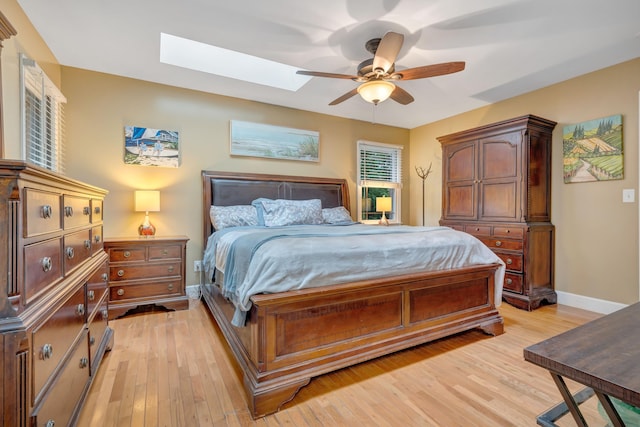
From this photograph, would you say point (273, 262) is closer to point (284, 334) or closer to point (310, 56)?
point (284, 334)

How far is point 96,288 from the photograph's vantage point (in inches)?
71.3

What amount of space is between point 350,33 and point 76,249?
2.46 meters

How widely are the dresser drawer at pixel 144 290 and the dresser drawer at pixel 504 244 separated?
3615mm

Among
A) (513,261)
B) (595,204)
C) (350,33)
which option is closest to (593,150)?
(595,204)

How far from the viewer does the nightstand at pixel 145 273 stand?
9.35 feet

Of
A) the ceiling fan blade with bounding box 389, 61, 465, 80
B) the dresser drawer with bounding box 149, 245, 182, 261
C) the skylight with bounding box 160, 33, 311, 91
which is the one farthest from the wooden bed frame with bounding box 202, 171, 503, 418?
the skylight with bounding box 160, 33, 311, 91

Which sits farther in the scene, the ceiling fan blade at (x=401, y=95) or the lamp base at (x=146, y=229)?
the lamp base at (x=146, y=229)

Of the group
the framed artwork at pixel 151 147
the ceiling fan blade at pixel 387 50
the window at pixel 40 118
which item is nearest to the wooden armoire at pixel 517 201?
the ceiling fan blade at pixel 387 50

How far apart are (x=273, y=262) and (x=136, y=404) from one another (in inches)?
42.3

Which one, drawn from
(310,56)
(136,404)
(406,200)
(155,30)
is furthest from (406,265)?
(406,200)

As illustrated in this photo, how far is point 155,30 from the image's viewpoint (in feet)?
8.13

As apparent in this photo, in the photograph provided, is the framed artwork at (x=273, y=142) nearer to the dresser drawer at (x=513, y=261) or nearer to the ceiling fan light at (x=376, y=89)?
the ceiling fan light at (x=376, y=89)

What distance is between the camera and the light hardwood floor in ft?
5.01

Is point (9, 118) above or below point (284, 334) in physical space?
above
